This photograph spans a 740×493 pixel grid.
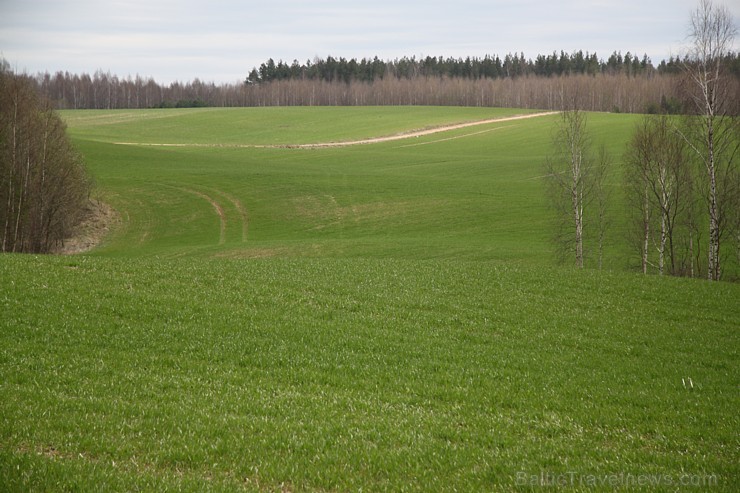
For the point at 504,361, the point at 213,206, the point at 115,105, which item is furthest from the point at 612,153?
the point at 115,105

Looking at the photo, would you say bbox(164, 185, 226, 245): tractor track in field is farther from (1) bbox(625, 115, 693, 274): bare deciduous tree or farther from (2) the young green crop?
(1) bbox(625, 115, 693, 274): bare deciduous tree

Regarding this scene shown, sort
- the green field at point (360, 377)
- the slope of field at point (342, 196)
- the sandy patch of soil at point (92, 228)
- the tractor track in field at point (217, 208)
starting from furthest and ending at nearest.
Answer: the tractor track in field at point (217, 208) → the sandy patch of soil at point (92, 228) → the slope of field at point (342, 196) → the green field at point (360, 377)

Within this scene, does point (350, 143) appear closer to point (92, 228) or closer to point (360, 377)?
point (92, 228)

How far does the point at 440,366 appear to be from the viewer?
1609 cm

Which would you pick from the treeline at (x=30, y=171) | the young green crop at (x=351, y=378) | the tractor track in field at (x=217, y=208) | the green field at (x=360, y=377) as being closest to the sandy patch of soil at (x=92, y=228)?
the treeline at (x=30, y=171)

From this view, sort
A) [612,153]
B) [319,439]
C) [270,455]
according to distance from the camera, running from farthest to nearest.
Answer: [612,153] → [319,439] → [270,455]

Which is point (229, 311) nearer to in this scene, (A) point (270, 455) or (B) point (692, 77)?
(A) point (270, 455)

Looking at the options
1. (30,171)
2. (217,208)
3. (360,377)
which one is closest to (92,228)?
(217,208)

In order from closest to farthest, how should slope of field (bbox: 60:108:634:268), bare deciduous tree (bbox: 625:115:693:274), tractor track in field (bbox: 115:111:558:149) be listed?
1. bare deciduous tree (bbox: 625:115:693:274)
2. slope of field (bbox: 60:108:634:268)
3. tractor track in field (bbox: 115:111:558:149)

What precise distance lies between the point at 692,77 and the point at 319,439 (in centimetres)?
3284

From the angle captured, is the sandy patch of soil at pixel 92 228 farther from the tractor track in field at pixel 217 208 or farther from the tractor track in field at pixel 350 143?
the tractor track in field at pixel 350 143

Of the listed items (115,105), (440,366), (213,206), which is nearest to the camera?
(440,366)

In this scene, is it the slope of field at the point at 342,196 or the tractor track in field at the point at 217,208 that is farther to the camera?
the tractor track in field at the point at 217,208

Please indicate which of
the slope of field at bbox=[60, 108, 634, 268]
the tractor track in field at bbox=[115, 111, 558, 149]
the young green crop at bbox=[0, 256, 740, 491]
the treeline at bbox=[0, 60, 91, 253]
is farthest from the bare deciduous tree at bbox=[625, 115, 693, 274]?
the tractor track in field at bbox=[115, 111, 558, 149]
